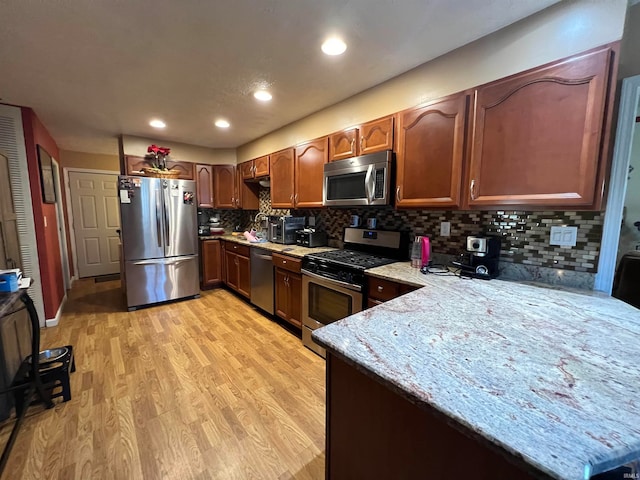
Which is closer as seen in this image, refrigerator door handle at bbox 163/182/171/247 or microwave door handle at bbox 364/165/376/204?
microwave door handle at bbox 364/165/376/204

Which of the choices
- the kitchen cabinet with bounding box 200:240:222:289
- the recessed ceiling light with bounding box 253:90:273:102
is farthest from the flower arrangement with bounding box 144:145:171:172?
the recessed ceiling light with bounding box 253:90:273:102

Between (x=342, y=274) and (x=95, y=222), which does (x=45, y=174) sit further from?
(x=342, y=274)

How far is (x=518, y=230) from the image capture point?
1726 mm

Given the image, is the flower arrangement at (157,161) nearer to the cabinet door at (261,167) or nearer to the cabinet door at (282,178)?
the cabinet door at (261,167)

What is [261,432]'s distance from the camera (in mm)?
1582

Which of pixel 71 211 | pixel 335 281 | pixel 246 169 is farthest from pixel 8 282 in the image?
pixel 71 211

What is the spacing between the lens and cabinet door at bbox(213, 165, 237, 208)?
4473 millimetres

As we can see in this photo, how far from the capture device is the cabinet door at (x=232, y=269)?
3.85m

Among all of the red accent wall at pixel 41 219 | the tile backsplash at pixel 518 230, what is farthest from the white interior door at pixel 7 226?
the tile backsplash at pixel 518 230

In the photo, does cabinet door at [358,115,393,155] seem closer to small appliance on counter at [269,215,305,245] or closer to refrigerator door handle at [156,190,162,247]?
small appliance on counter at [269,215,305,245]

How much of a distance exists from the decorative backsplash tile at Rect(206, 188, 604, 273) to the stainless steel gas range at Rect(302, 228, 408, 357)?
183 millimetres

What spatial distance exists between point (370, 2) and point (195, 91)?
5.56ft

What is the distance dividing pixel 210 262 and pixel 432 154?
11.7 feet

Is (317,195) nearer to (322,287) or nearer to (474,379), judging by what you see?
(322,287)
